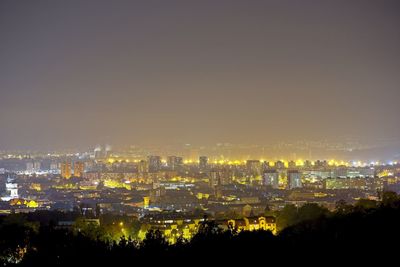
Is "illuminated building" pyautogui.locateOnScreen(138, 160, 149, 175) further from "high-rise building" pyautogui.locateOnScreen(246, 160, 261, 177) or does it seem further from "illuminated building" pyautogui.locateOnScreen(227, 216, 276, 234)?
"illuminated building" pyautogui.locateOnScreen(227, 216, 276, 234)

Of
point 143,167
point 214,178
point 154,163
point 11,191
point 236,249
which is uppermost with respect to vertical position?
point 154,163

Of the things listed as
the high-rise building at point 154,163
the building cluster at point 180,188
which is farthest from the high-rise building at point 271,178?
the high-rise building at point 154,163

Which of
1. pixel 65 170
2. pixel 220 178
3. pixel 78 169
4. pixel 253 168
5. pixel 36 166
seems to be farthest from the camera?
pixel 36 166

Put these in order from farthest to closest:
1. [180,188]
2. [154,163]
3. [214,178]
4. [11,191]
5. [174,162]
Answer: [174,162], [154,163], [214,178], [180,188], [11,191]

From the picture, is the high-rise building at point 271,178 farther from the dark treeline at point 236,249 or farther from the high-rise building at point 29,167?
the dark treeline at point 236,249

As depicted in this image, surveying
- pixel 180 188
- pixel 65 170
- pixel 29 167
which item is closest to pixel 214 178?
pixel 180 188

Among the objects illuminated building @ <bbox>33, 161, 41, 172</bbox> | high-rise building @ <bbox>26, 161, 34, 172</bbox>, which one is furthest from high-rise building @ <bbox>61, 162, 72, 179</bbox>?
illuminated building @ <bbox>33, 161, 41, 172</bbox>

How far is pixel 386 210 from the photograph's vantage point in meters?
15.5

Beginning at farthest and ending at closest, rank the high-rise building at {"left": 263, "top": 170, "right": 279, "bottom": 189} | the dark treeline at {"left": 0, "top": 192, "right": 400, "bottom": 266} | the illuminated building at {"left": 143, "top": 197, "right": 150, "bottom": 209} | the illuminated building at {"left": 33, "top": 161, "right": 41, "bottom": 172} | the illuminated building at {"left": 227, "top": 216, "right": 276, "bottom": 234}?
the illuminated building at {"left": 33, "top": 161, "right": 41, "bottom": 172}, the high-rise building at {"left": 263, "top": 170, "right": 279, "bottom": 189}, the illuminated building at {"left": 143, "top": 197, "right": 150, "bottom": 209}, the illuminated building at {"left": 227, "top": 216, "right": 276, "bottom": 234}, the dark treeline at {"left": 0, "top": 192, "right": 400, "bottom": 266}

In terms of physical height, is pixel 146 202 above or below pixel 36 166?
below

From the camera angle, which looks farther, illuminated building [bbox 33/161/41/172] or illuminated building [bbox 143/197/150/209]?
illuminated building [bbox 33/161/41/172]

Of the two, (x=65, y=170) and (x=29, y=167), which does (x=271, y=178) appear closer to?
(x=65, y=170)

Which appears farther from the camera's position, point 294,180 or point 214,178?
point 214,178

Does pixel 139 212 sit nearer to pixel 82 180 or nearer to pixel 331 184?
pixel 331 184
